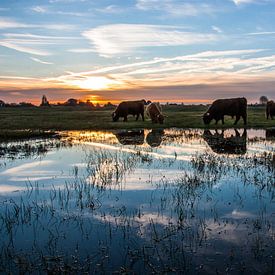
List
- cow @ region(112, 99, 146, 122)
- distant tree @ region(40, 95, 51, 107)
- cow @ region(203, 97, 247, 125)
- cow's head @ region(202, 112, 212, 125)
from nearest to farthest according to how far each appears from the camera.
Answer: cow @ region(203, 97, 247, 125) < cow's head @ region(202, 112, 212, 125) < cow @ region(112, 99, 146, 122) < distant tree @ region(40, 95, 51, 107)

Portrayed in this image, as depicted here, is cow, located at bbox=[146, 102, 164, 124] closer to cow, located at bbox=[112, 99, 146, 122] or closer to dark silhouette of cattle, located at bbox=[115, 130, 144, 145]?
cow, located at bbox=[112, 99, 146, 122]

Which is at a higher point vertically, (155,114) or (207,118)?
(155,114)

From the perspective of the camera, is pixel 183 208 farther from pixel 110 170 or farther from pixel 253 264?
pixel 110 170

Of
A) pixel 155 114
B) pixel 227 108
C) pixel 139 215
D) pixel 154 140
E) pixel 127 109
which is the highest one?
pixel 127 109

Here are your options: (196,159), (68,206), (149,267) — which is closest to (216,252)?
(149,267)

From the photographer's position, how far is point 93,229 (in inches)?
309

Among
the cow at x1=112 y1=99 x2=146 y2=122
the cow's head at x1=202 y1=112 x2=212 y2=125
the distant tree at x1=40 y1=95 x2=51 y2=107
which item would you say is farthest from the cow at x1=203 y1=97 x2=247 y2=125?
the distant tree at x1=40 y1=95 x2=51 y2=107

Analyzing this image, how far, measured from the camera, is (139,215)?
28.6 feet

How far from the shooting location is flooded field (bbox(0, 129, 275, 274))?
246 inches

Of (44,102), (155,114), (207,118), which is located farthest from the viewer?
(44,102)

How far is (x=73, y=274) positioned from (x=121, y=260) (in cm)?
92

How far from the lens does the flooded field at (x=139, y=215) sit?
6.25 m

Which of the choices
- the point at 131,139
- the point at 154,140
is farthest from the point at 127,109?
the point at 154,140

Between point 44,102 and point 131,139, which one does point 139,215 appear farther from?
point 44,102
